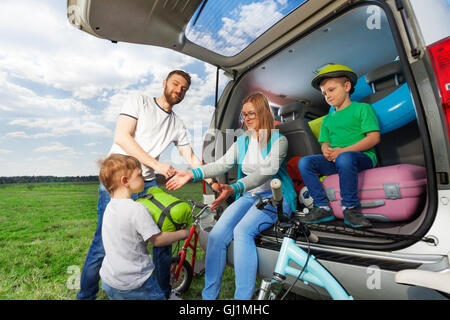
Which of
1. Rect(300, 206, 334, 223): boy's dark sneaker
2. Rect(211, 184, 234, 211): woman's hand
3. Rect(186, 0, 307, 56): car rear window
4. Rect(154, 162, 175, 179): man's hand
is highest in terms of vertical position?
Rect(186, 0, 307, 56): car rear window

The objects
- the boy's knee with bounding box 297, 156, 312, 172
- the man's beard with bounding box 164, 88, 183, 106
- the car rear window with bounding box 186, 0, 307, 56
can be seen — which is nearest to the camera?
the man's beard with bounding box 164, 88, 183, 106

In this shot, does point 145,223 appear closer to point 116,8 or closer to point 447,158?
point 116,8

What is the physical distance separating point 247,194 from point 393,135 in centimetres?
133

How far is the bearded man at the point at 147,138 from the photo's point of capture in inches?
35.3

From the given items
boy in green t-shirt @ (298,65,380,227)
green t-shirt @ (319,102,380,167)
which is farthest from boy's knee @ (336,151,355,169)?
green t-shirt @ (319,102,380,167)

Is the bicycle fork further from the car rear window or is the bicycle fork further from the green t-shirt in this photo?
the car rear window

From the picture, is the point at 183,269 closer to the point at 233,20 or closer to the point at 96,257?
the point at 96,257

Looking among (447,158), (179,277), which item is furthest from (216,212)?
(447,158)

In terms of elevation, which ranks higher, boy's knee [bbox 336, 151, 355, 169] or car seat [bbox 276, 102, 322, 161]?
car seat [bbox 276, 102, 322, 161]

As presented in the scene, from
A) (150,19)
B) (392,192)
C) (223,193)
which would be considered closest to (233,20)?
(150,19)

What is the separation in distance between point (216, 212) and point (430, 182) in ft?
4.48

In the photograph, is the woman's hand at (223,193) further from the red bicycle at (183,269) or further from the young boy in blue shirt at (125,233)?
the young boy in blue shirt at (125,233)

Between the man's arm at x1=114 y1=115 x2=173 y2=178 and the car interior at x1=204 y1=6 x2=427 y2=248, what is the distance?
75cm

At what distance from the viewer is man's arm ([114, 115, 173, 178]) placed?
0.88 m
